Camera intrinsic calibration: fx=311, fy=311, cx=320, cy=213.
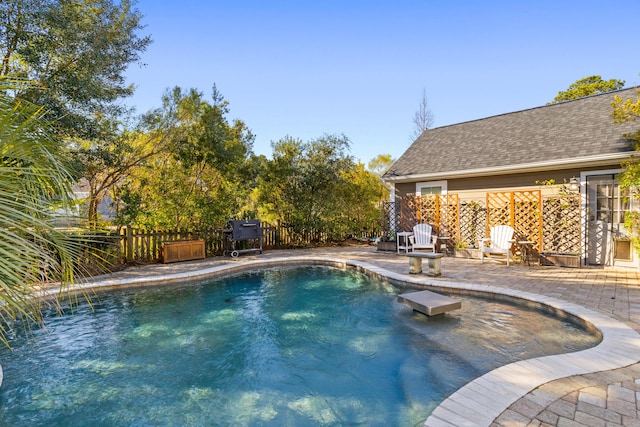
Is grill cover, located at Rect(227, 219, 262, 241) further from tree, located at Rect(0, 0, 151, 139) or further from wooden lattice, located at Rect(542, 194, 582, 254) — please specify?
wooden lattice, located at Rect(542, 194, 582, 254)

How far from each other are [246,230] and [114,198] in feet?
12.9

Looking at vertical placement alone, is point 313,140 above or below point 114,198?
above

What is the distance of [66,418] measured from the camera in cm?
296

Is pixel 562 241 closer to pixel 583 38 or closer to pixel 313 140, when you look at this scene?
pixel 583 38

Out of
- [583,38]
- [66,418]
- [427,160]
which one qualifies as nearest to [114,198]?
[66,418]

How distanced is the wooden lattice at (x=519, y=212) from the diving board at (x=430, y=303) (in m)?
4.99

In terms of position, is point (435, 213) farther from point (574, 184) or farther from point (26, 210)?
point (26, 210)

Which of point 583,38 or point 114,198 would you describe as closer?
point 114,198

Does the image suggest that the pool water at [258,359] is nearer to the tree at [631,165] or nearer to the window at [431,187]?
the tree at [631,165]

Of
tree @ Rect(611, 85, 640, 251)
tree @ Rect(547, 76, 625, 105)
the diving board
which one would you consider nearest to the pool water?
the diving board

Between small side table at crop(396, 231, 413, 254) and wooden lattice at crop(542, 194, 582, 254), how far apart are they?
3738 millimetres

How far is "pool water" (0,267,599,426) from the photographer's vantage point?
3051 millimetres

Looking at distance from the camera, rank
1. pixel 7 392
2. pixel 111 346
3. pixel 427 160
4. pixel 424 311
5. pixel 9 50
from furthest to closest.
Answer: pixel 427 160 → pixel 9 50 → pixel 424 311 → pixel 111 346 → pixel 7 392

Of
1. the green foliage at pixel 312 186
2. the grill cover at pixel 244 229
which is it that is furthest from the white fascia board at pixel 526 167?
the grill cover at pixel 244 229
